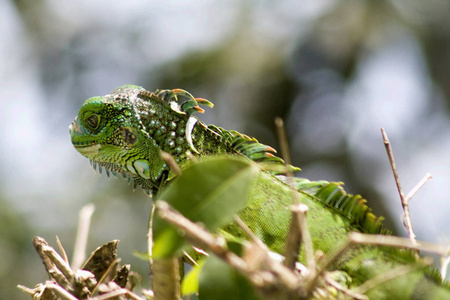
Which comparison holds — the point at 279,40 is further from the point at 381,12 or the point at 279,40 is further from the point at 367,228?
the point at 367,228

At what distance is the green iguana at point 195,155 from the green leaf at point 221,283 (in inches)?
24.8

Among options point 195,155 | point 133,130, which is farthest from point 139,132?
point 195,155

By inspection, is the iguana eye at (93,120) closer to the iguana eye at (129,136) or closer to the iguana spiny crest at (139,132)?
the iguana spiny crest at (139,132)

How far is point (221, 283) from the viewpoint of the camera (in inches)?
32.1

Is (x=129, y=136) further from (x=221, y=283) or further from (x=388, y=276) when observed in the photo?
(x=388, y=276)

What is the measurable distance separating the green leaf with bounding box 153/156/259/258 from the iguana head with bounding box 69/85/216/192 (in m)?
1.34

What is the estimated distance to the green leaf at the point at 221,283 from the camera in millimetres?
805

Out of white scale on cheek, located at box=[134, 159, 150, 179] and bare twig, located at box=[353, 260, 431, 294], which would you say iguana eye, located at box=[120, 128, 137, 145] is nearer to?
white scale on cheek, located at box=[134, 159, 150, 179]

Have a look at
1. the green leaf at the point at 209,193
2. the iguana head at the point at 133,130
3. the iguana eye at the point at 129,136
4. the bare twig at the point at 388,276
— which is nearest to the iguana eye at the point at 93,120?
the iguana head at the point at 133,130

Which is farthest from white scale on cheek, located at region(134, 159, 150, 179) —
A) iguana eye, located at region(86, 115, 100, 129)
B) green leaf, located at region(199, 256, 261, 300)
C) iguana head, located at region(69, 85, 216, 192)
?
green leaf, located at region(199, 256, 261, 300)

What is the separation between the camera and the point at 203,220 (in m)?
0.79

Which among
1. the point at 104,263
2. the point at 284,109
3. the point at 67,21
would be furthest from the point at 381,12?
the point at 104,263

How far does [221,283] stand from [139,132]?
146cm

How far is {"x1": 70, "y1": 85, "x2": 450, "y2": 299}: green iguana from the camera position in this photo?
1.69 m
